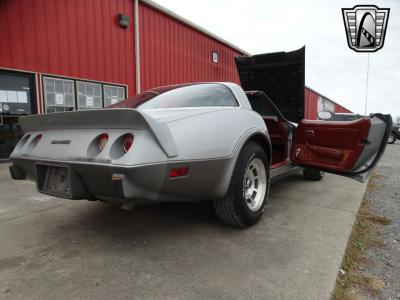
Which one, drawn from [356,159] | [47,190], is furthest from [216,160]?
[356,159]

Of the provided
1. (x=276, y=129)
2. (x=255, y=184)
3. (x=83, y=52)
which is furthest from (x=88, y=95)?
(x=255, y=184)

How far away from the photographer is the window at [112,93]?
24.6 feet

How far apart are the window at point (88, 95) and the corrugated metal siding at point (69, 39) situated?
0.66ft

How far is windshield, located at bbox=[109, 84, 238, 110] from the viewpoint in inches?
95.5

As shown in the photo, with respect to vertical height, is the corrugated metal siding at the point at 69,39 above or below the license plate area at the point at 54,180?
above

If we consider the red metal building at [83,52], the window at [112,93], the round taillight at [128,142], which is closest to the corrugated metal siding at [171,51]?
the red metal building at [83,52]

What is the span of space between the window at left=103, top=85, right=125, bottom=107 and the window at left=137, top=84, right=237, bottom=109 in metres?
5.35

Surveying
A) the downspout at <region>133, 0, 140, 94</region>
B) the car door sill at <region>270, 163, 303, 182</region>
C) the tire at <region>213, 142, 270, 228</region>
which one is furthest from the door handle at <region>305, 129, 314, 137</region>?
the downspout at <region>133, 0, 140, 94</region>

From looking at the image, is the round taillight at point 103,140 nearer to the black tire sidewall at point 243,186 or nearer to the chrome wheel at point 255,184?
the black tire sidewall at point 243,186

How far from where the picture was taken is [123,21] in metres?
7.45

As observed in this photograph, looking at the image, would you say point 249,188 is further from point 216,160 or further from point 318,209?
point 318,209

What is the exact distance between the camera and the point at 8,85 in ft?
18.7

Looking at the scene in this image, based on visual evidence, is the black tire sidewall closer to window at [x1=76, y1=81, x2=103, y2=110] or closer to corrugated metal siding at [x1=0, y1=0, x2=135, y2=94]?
corrugated metal siding at [x1=0, y1=0, x2=135, y2=94]

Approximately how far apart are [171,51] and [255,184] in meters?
7.45
